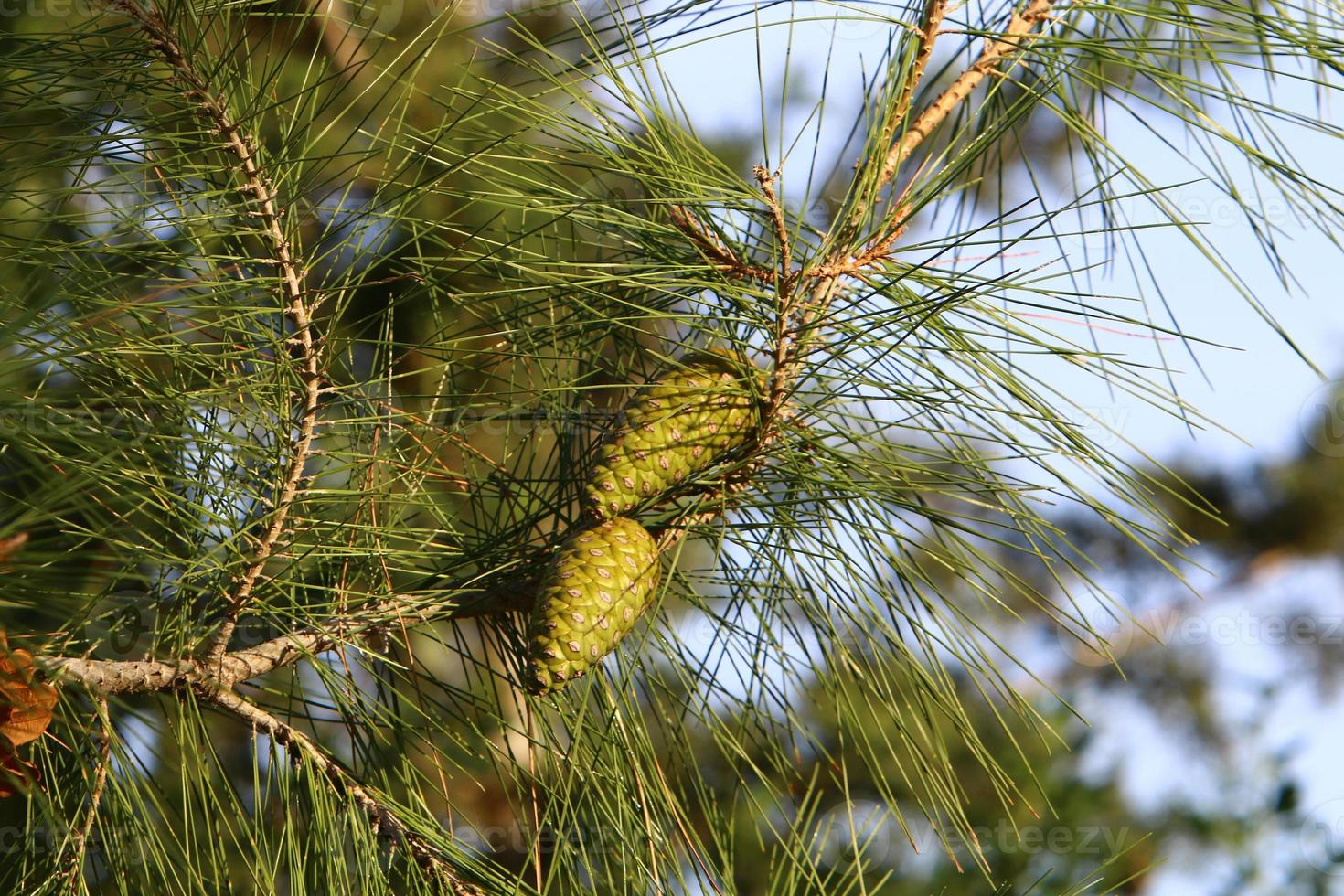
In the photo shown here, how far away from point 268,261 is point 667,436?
0.88 ft

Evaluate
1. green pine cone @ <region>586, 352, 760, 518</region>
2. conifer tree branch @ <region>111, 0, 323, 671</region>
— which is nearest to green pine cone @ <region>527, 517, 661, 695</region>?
green pine cone @ <region>586, 352, 760, 518</region>

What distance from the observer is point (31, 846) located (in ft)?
2.44

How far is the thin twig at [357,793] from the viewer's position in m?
0.72

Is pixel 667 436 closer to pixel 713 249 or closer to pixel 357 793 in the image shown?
pixel 713 249

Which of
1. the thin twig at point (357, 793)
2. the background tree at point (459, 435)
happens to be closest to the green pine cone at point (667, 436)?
the background tree at point (459, 435)

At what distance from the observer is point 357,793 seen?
75 cm

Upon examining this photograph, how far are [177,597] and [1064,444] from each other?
567 millimetres

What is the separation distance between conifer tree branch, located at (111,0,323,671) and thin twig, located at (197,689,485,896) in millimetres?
34

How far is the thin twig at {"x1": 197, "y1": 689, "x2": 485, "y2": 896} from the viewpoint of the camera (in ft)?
2.36

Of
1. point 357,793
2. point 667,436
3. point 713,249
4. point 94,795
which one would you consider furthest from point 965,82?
point 94,795

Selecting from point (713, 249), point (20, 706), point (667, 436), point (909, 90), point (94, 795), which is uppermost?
point (909, 90)

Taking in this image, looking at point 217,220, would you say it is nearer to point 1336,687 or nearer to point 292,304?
point 292,304

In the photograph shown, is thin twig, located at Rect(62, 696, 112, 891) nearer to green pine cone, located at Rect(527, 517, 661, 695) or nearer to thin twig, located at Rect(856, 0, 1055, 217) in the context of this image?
green pine cone, located at Rect(527, 517, 661, 695)

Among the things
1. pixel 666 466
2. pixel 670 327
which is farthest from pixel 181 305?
pixel 670 327
